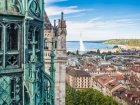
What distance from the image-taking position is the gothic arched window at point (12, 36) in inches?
219

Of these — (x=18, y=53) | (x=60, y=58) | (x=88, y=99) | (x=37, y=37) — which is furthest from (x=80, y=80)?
(x=18, y=53)

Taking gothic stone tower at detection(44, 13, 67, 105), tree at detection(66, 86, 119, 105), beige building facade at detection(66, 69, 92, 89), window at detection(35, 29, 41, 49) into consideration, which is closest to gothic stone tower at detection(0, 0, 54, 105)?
window at detection(35, 29, 41, 49)

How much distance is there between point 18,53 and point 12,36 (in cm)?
26

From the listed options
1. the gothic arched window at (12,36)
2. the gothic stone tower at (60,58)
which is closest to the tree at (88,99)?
the gothic stone tower at (60,58)

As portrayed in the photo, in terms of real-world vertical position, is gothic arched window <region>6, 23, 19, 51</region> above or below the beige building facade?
above

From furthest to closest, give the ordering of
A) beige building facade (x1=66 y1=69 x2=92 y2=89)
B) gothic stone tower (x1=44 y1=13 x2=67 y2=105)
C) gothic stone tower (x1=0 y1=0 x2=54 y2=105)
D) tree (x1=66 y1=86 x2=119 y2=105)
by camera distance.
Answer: beige building facade (x1=66 y1=69 x2=92 y2=89) < tree (x1=66 y1=86 x2=119 y2=105) < gothic stone tower (x1=44 y1=13 x2=67 y2=105) < gothic stone tower (x1=0 y1=0 x2=54 y2=105)

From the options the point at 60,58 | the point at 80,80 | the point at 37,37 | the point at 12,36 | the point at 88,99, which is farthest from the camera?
the point at 80,80

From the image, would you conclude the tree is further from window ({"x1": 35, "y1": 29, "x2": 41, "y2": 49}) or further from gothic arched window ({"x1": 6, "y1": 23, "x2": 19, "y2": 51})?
gothic arched window ({"x1": 6, "y1": 23, "x2": 19, "y2": 51})

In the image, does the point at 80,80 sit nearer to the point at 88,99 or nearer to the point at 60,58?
the point at 88,99

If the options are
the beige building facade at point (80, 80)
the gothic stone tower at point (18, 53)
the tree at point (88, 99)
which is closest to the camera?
the gothic stone tower at point (18, 53)

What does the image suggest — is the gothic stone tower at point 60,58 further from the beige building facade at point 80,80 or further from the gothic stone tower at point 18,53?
the beige building facade at point 80,80

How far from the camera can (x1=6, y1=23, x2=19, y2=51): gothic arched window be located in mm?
5574

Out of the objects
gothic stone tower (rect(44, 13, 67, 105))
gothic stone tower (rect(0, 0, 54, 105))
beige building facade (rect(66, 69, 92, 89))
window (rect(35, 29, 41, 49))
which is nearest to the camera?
gothic stone tower (rect(0, 0, 54, 105))

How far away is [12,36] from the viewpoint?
5656 millimetres
